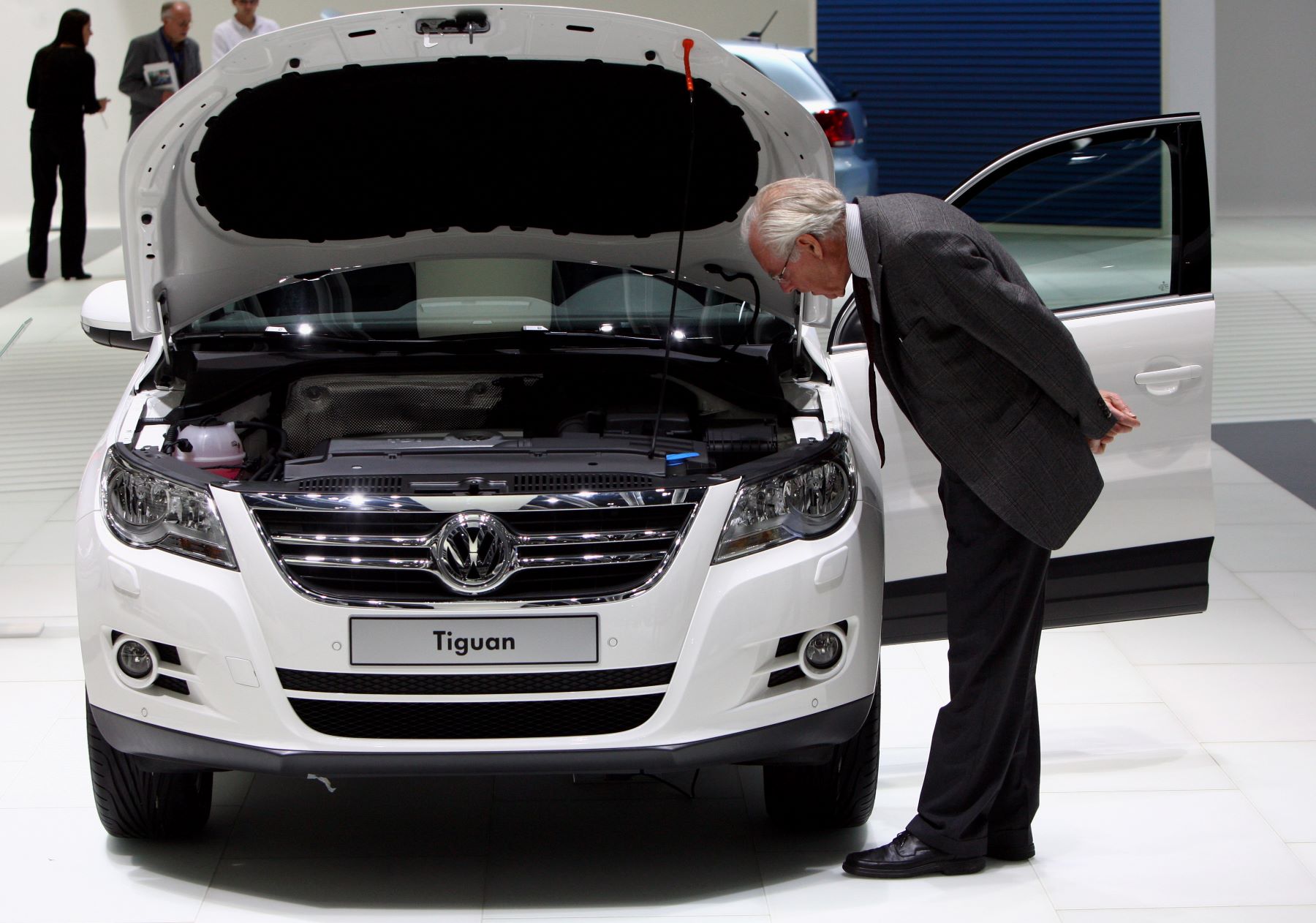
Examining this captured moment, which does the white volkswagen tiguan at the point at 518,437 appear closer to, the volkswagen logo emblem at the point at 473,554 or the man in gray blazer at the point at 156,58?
the volkswagen logo emblem at the point at 473,554

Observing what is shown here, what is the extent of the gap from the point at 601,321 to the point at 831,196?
993 millimetres

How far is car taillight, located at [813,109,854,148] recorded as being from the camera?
8.98m

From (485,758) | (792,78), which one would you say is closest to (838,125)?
(792,78)

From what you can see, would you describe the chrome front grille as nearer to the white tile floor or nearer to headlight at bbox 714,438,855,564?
headlight at bbox 714,438,855,564

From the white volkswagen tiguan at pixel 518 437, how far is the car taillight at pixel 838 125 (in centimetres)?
496

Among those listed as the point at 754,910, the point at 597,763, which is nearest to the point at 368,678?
the point at 597,763

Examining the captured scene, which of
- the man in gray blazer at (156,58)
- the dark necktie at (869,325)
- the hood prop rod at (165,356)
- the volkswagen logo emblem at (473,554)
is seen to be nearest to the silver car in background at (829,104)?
the man in gray blazer at (156,58)

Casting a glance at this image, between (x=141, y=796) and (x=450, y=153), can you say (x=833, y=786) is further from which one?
(x=450, y=153)

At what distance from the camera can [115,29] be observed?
13.7m

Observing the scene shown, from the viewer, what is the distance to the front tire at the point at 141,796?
2971 mm

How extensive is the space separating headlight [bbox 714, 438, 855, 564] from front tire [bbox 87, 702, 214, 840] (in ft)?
3.61

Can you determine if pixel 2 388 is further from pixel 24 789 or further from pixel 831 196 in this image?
pixel 831 196

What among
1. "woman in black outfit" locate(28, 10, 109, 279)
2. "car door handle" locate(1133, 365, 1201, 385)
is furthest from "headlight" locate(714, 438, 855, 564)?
"woman in black outfit" locate(28, 10, 109, 279)

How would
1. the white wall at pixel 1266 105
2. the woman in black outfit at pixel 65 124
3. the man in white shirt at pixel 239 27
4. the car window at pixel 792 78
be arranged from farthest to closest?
1. the white wall at pixel 1266 105
2. the woman in black outfit at pixel 65 124
3. the man in white shirt at pixel 239 27
4. the car window at pixel 792 78
